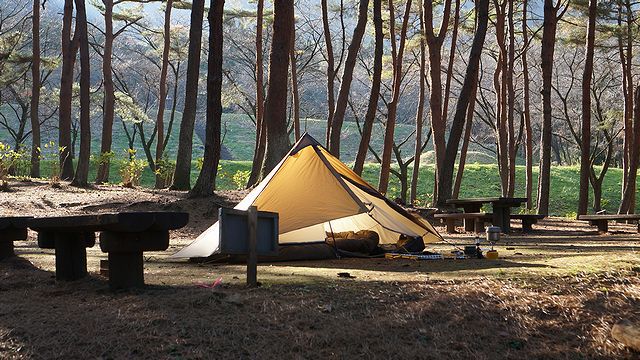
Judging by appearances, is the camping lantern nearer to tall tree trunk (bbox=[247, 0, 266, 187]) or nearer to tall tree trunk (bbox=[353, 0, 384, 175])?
tall tree trunk (bbox=[353, 0, 384, 175])

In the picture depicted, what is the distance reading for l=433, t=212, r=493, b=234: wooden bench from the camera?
1374 centimetres

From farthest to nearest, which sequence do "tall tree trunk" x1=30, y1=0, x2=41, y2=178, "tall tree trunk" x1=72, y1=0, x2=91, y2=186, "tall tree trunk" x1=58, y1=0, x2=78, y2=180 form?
"tall tree trunk" x1=30, y1=0, x2=41, y2=178
"tall tree trunk" x1=58, y1=0, x2=78, y2=180
"tall tree trunk" x1=72, y1=0, x2=91, y2=186

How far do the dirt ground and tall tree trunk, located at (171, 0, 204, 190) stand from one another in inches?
392

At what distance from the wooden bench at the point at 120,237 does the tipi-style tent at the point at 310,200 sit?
2.01 metres

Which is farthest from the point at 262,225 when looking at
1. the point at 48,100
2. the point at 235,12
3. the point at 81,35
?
the point at 48,100

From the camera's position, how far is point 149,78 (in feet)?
149

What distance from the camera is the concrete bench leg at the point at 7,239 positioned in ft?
23.8

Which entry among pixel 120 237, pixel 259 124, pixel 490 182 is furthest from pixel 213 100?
pixel 490 182

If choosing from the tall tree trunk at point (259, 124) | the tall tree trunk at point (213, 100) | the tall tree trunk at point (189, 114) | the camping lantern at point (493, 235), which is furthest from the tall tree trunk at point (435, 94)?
the camping lantern at point (493, 235)

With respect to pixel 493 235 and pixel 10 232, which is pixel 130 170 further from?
pixel 10 232

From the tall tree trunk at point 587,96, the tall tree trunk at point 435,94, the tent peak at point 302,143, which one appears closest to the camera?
the tent peak at point 302,143

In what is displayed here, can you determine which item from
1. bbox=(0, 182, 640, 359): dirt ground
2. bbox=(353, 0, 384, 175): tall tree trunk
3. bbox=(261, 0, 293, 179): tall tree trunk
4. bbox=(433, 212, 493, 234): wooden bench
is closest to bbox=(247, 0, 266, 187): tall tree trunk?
bbox=(353, 0, 384, 175): tall tree trunk

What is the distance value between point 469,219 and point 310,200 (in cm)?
684

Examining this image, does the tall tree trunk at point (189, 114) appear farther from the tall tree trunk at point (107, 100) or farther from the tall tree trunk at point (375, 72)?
the tall tree trunk at point (107, 100)
